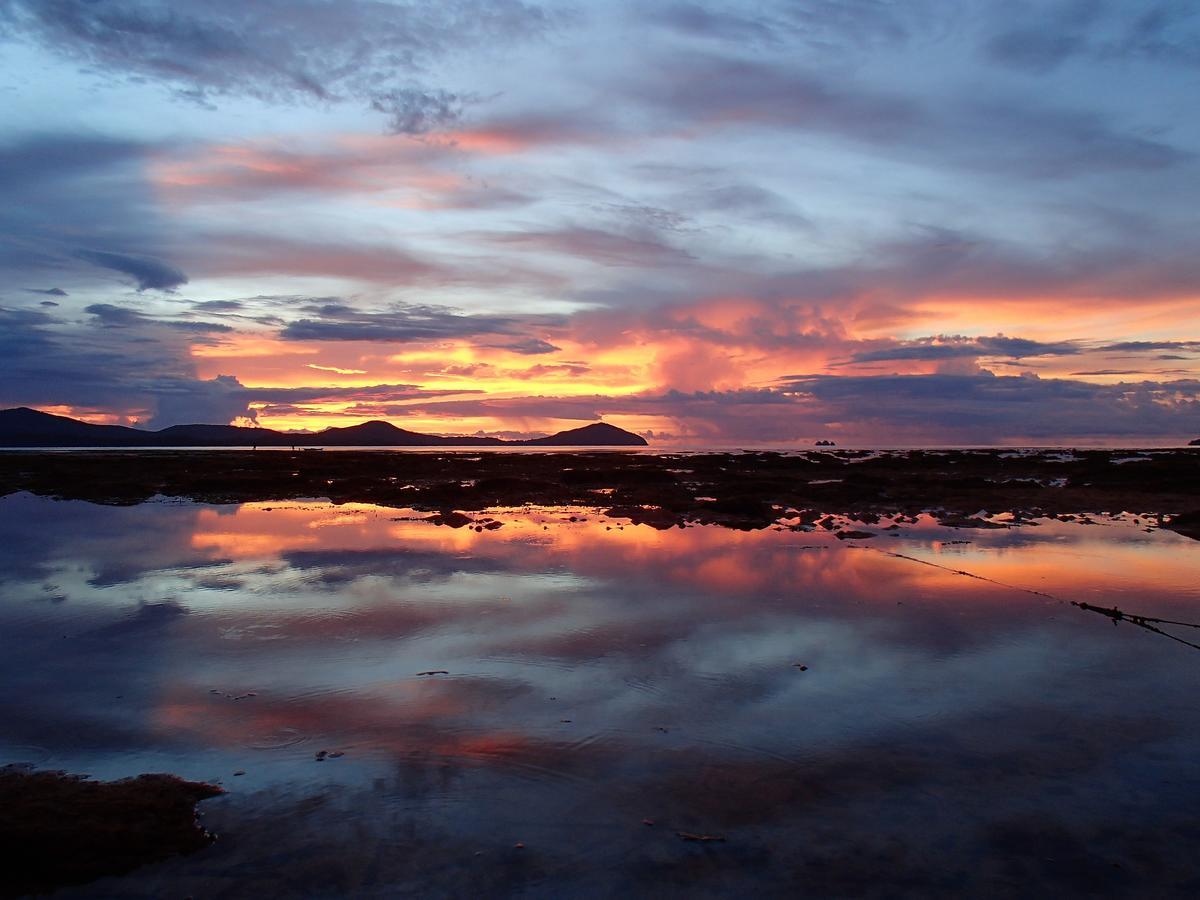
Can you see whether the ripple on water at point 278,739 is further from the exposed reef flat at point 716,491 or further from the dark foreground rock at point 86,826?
the exposed reef flat at point 716,491

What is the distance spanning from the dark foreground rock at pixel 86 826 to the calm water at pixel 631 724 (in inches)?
10.1

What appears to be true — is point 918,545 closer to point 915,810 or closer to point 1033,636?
point 1033,636

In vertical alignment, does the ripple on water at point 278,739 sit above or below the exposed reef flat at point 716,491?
below

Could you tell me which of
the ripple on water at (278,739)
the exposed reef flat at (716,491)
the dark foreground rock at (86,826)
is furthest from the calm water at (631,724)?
the exposed reef flat at (716,491)

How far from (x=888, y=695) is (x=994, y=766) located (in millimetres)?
1887

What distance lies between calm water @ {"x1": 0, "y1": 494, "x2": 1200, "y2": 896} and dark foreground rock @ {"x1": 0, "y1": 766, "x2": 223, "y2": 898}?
0.26 meters

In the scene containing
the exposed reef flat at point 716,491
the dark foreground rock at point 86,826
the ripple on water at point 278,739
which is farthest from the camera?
the exposed reef flat at point 716,491

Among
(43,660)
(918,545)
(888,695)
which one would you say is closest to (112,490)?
(43,660)

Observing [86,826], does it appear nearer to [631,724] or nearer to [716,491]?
[631,724]

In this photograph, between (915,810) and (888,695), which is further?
(888,695)

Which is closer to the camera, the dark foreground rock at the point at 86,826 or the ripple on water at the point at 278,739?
the dark foreground rock at the point at 86,826

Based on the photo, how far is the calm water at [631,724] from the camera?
5312mm

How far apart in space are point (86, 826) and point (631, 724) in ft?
15.7

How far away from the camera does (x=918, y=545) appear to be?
20.2m
